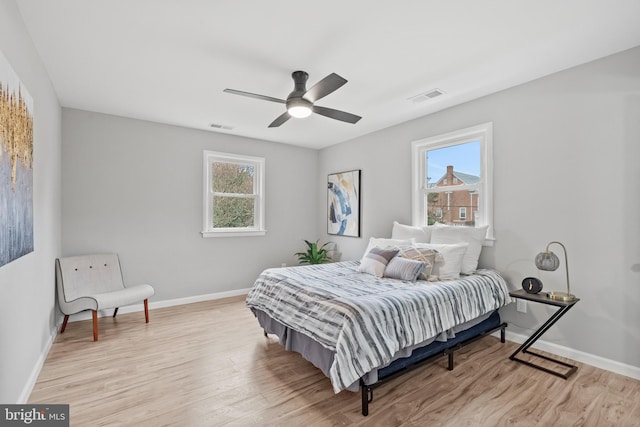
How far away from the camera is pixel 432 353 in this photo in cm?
253

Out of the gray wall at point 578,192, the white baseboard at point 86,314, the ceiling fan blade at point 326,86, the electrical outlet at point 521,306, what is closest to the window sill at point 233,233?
the white baseboard at point 86,314

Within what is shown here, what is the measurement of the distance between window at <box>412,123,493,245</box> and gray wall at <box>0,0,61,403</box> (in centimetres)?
386

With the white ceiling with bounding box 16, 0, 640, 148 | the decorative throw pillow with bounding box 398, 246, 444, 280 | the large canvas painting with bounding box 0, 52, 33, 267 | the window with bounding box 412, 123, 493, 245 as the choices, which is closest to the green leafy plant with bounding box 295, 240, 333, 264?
the window with bounding box 412, 123, 493, 245

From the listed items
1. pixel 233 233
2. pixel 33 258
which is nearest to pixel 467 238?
pixel 233 233

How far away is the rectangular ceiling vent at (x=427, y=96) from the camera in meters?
3.26

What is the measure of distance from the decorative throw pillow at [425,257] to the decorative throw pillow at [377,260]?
0.12 meters

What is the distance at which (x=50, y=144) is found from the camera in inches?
119

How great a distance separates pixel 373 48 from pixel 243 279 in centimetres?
Answer: 394

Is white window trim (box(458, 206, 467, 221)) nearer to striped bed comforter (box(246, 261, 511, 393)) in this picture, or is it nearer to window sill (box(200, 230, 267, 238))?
striped bed comforter (box(246, 261, 511, 393))

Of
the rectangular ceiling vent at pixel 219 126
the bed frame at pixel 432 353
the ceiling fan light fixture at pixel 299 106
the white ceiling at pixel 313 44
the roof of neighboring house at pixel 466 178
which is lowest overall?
the bed frame at pixel 432 353

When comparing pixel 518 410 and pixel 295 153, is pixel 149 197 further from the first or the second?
pixel 518 410

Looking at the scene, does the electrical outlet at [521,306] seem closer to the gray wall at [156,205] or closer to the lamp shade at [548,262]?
the lamp shade at [548,262]

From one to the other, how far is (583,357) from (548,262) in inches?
36.4

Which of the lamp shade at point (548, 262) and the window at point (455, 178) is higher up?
the window at point (455, 178)
